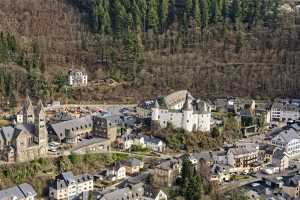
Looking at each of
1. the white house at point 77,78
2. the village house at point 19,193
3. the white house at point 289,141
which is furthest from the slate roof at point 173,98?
the village house at point 19,193

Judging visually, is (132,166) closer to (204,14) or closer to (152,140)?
(152,140)

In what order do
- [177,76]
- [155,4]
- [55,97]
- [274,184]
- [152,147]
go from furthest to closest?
[155,4] → [177,76] → [55,97] → [152,147] → [274,184]

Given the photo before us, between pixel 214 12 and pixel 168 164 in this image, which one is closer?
pixel 168 164

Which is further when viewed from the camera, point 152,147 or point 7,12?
point 7,12

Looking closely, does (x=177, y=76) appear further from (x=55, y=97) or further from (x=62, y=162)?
Result: (x=62, y=162)

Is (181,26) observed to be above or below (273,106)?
above

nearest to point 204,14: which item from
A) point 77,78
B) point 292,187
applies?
point 77,78

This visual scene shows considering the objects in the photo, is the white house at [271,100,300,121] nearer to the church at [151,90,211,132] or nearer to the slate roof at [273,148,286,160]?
the slate roof at [273,148,286,160]

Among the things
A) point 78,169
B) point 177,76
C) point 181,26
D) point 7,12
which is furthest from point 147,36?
point 78,169

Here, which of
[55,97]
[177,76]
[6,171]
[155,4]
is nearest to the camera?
[6,171]
